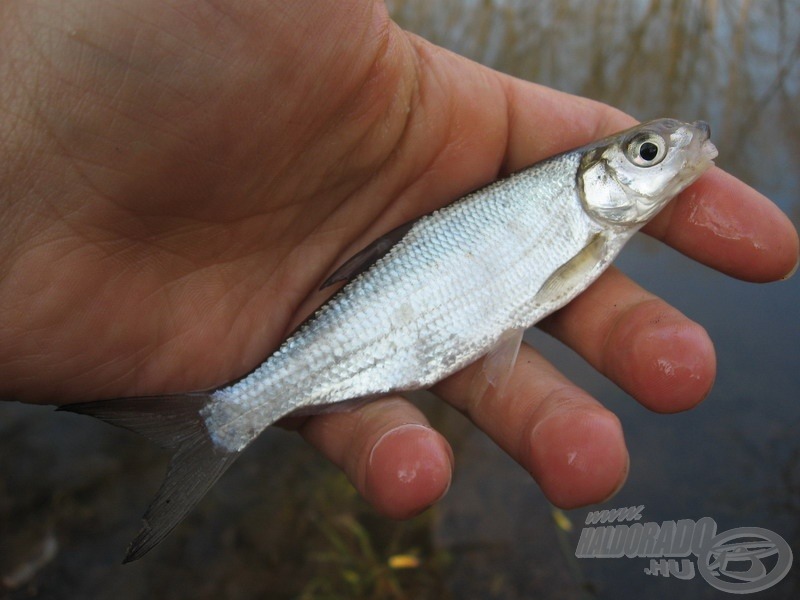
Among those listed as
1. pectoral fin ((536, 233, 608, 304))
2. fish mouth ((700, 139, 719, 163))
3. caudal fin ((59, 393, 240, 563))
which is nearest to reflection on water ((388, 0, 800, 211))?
fish mouth ((700, 139, 719, 163))

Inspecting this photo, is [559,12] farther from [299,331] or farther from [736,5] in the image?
[299,331]

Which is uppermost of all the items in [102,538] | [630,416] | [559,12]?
[559,12]

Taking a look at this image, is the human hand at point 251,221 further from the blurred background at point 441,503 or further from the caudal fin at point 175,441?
the blurred background at point 441,503

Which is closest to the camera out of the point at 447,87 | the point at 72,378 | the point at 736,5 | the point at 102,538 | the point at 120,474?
the point at 72,378

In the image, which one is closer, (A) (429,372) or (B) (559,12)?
(A) (429,372)

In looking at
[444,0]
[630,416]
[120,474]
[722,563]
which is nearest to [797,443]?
[630,416]

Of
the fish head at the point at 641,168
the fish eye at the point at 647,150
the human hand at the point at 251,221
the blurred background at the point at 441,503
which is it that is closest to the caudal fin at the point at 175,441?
the human hand at the point at 251,221

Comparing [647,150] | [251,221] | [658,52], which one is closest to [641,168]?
[647,150]
